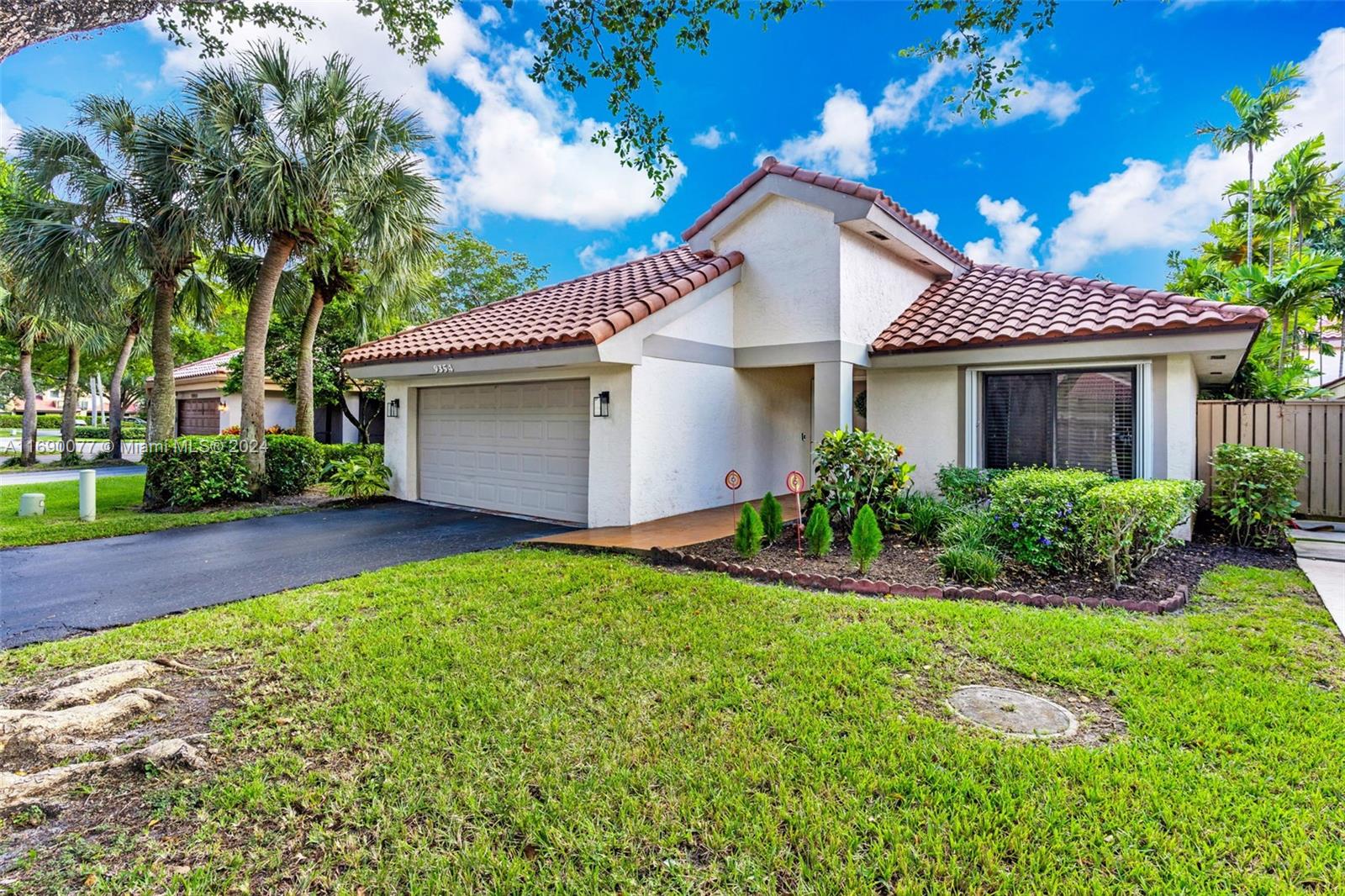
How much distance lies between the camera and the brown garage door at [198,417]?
2680 centimetres

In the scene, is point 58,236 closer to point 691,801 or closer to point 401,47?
point 401,47

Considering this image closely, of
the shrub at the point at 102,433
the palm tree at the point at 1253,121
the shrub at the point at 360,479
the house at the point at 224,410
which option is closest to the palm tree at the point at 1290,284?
the palm tree at the point at 1253,121

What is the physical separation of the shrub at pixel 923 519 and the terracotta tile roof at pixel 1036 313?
2769mm

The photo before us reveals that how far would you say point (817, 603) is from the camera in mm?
5883

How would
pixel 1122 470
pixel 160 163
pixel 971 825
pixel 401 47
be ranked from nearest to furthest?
pixel 971 825
pixel 401 47
pixel 1122 470
pixel 160 163

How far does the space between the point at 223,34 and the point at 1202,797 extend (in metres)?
9.47

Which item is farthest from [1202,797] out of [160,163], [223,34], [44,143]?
[44,143]

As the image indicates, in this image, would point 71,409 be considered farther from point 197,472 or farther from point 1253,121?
point 1253,121

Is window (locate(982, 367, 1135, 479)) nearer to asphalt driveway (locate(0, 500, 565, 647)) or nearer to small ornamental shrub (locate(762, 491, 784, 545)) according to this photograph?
small ornamental shrub (locate(762, 491, 784, 545))

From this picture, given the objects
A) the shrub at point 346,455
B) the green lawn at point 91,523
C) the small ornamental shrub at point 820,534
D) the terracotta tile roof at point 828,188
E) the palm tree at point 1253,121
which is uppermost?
the palm tree at point 1253,121

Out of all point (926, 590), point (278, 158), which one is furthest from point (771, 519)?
point (278, 158)

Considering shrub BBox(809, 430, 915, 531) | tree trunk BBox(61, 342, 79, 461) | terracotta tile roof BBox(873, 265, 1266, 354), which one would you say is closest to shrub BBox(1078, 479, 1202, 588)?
shrub BBox(809, 430, 915, 531)

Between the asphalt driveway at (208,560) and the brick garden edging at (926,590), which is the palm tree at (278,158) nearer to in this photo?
the asphalt driveway at (208,560)

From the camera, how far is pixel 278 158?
39.1ft
